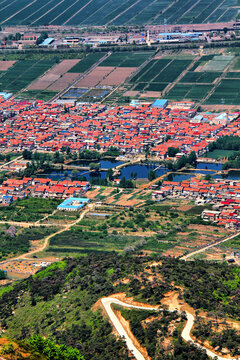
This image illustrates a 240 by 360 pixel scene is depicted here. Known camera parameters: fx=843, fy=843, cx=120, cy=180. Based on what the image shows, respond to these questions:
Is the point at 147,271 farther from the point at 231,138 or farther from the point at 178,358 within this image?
the point at 231,138

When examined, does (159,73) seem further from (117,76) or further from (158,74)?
(117,76)

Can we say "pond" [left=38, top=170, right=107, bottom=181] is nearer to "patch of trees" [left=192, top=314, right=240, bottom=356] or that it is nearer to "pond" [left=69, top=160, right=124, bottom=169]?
"pond" [left=69, top=160, right=124, bottom=169]

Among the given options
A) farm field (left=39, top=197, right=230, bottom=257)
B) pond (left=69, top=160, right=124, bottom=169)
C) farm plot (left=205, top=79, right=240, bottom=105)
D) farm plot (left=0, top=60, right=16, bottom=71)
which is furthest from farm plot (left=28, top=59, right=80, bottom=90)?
farm field (left=39, top=197, right=230, bottom=257)

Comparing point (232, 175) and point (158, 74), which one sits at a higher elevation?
point (158, 74)

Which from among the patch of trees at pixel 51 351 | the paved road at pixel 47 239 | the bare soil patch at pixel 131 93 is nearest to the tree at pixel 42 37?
the bare soil patch at pixel 131 93

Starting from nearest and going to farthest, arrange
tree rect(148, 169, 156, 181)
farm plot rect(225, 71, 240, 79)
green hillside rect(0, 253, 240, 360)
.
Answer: green hillside rect(0, 253, 240, 360) < tree rect(148, 169, 156, 181) < farm plot rect(225, 71, 240, 79)

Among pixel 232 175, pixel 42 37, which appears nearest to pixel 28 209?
pixel 232 175
